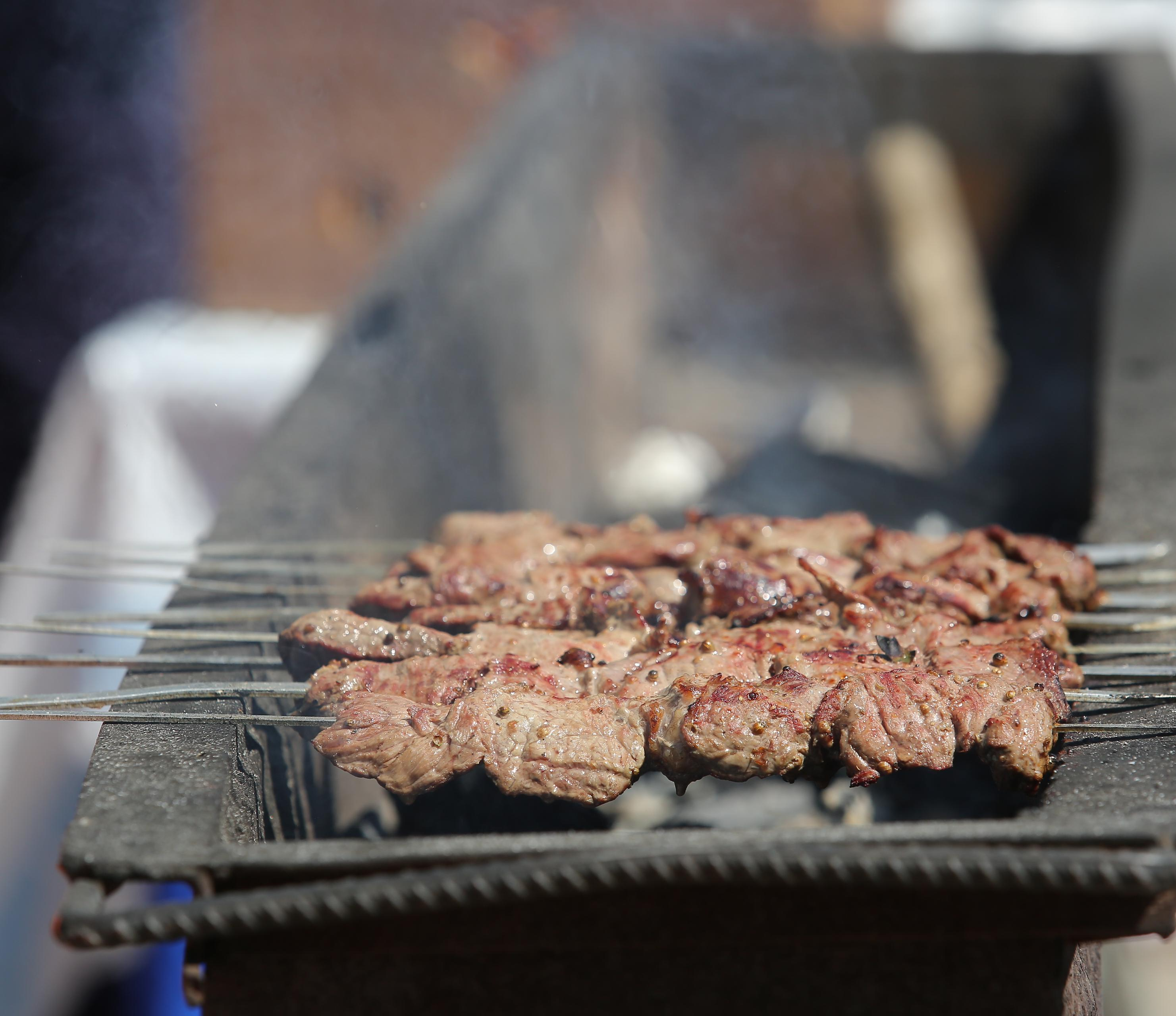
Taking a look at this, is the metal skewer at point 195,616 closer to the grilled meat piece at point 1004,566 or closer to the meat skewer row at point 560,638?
the meat skewer row at point 560,638

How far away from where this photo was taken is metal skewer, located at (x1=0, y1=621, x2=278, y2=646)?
93.7 inches

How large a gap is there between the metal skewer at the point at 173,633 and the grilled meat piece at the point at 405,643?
0.17 metres

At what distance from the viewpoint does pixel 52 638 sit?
4.17 metres

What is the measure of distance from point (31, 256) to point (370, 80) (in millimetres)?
3724

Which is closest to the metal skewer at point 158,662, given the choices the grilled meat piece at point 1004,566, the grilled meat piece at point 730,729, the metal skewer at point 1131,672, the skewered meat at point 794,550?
the skewered meat at point 794,550

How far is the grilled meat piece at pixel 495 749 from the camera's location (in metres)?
2.06

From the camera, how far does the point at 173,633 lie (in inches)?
97.2

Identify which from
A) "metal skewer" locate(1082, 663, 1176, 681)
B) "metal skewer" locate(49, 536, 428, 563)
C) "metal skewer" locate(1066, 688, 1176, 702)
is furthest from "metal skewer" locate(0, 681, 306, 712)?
"metal skewer" locate(1082, 663, 1176, 681)

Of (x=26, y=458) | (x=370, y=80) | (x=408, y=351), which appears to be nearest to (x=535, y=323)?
(x=408, y=351)

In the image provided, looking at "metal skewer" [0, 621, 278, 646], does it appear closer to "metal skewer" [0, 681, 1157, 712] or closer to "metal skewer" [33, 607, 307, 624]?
Result: "metal skewer" [33, 607, 307, 624]

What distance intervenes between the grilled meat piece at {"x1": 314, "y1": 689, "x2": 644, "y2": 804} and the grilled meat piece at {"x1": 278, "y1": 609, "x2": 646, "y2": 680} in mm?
241

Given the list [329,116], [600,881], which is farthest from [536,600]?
A: [329,116]

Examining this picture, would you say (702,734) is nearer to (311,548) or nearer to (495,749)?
(495,749)

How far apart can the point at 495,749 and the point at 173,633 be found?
0.97m
